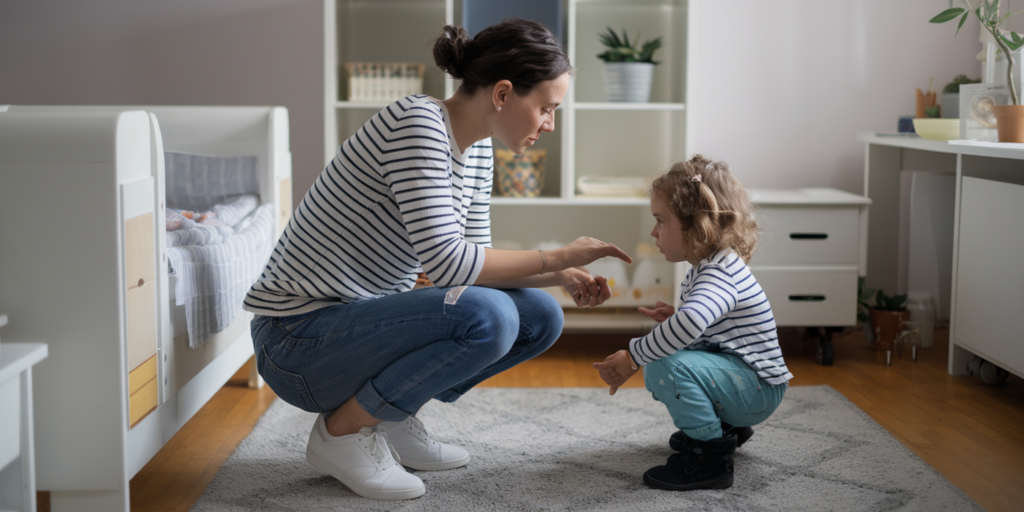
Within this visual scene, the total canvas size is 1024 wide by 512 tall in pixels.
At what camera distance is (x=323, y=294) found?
131cm

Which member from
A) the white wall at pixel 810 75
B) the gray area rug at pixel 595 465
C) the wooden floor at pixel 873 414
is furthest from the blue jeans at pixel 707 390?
the white wall at pixel 810 75

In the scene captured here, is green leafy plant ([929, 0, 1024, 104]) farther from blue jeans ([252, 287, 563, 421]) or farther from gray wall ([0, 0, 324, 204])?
gray wall ([0, 0, 324, 204])

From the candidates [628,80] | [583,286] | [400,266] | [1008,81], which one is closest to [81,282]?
[400,266]

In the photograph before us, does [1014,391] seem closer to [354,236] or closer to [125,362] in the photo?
[354,236]

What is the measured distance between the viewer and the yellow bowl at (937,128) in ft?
7.29

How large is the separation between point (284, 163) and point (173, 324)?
2.95ft

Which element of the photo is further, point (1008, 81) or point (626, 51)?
point (626, 51)

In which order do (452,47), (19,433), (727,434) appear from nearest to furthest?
(19,433) < (452,47) < (727,434)

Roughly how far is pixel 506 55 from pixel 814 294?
146 centimetres

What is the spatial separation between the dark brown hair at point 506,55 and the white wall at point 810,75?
1534mm

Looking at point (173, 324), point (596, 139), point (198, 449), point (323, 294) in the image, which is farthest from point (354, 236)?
point (596, 139)

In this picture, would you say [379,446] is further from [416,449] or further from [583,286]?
[583,286]

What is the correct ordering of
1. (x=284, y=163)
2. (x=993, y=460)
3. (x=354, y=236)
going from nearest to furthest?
(x=354, y=236), (x=993, y=460), (x=284, y=163)

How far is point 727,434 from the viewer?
149cm
